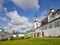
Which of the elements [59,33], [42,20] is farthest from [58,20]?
[42,20]

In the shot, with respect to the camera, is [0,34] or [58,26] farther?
[0,34]

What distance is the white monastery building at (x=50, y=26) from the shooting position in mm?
56781

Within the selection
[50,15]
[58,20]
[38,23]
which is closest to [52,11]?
[50,15]

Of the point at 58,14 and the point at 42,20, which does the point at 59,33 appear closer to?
the point at 58,14

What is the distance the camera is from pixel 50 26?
65.9 metres

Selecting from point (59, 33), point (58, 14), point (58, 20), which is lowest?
point (59, 33)

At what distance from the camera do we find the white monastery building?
56781mm

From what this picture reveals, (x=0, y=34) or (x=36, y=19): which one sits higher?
(x=36, y=19)

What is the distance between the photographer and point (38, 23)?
126 metres

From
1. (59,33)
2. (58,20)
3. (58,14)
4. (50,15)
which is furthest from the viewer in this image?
(50,15)

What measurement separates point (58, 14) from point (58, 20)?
16.9m

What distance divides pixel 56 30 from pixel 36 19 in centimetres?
7142

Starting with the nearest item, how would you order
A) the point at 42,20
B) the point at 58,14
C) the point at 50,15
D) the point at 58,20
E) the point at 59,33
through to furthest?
the point at 59,33, the point at 58,20, the point at 58,14, the point at 50,15, the point at 42,20

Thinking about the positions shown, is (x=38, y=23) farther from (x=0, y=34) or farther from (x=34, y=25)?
(x=0, y=34)
